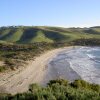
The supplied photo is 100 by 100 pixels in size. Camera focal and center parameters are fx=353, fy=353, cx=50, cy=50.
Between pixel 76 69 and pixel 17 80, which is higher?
pixel 17 80

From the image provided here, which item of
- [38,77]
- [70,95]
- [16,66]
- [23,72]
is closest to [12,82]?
[38,77]

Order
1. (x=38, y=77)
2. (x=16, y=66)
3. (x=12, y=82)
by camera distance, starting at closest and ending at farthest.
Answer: (x=12, y=82)
(x=38, y=77)
(x=16, y=66)

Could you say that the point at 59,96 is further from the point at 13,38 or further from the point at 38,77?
the point at 13,38

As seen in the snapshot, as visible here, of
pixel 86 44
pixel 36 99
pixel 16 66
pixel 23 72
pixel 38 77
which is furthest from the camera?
pixel 86 44

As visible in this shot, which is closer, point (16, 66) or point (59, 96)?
point (59, 96)

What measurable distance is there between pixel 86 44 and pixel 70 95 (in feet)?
335

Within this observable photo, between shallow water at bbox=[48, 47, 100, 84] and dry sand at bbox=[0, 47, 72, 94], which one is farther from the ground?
dry sand at bbox=[0, 47, 72, 94]

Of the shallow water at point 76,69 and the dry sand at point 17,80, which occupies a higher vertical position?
the dry sand at point 17,80

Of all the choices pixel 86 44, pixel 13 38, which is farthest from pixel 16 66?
pixel 13 38

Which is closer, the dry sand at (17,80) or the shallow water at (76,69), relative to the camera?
the dry sand at (17,80)

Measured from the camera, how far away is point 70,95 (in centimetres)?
1297

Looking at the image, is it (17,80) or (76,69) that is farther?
(76,69)

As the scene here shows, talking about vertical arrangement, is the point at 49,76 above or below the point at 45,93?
below

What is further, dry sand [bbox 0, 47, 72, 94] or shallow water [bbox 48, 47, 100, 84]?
shallow water [bbox 48, 47, 100, 84]
